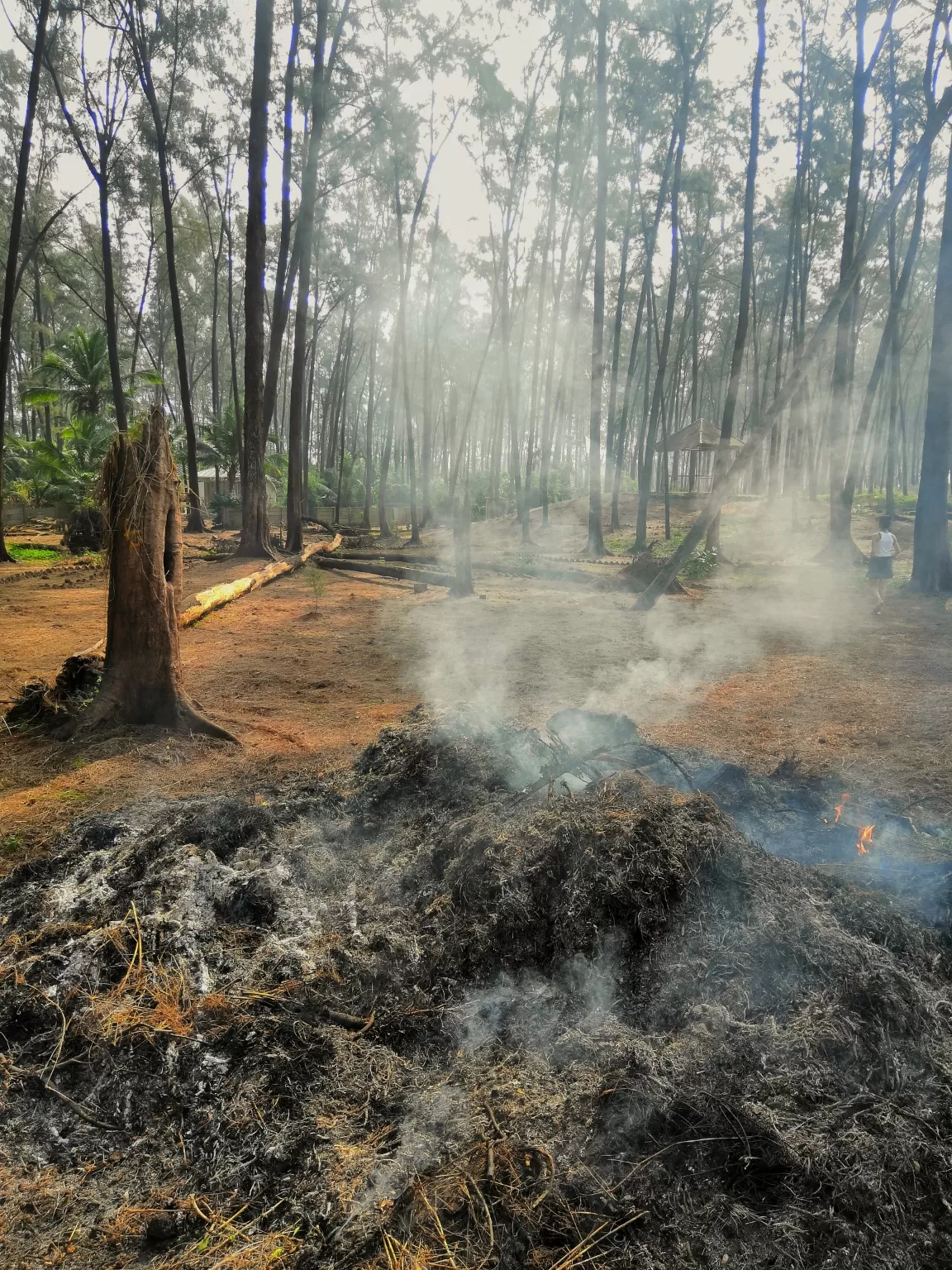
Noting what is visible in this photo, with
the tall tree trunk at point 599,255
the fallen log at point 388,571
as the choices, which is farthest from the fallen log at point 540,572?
the tall tree trunk at point 599,255

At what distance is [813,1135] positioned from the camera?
1927mm

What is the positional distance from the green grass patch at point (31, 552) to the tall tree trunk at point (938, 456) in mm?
17977

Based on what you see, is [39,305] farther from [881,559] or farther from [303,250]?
[881,559]

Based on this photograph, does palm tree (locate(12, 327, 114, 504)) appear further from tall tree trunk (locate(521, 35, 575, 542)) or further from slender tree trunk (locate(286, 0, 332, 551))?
tall tree trunk (locate(521, 35, 575, 542))

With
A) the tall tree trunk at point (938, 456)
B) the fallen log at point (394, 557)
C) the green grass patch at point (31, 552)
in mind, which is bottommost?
the green grass patch at point (31, 552)

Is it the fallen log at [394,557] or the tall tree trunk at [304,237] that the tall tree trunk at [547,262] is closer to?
the fallen log at [394,557]

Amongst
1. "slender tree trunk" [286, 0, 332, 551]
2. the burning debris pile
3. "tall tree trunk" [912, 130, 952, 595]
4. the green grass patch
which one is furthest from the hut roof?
the burning debris pile

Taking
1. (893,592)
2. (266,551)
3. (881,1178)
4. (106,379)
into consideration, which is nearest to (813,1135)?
(881,1178)

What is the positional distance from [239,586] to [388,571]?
14.4 ft

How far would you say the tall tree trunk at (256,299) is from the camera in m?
14.2

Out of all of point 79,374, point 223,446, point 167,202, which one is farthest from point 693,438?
point 79,374

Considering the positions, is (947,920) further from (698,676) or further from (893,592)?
(893,592)

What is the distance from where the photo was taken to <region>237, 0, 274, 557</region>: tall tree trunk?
14.2 meters

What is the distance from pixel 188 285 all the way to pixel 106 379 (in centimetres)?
1585
